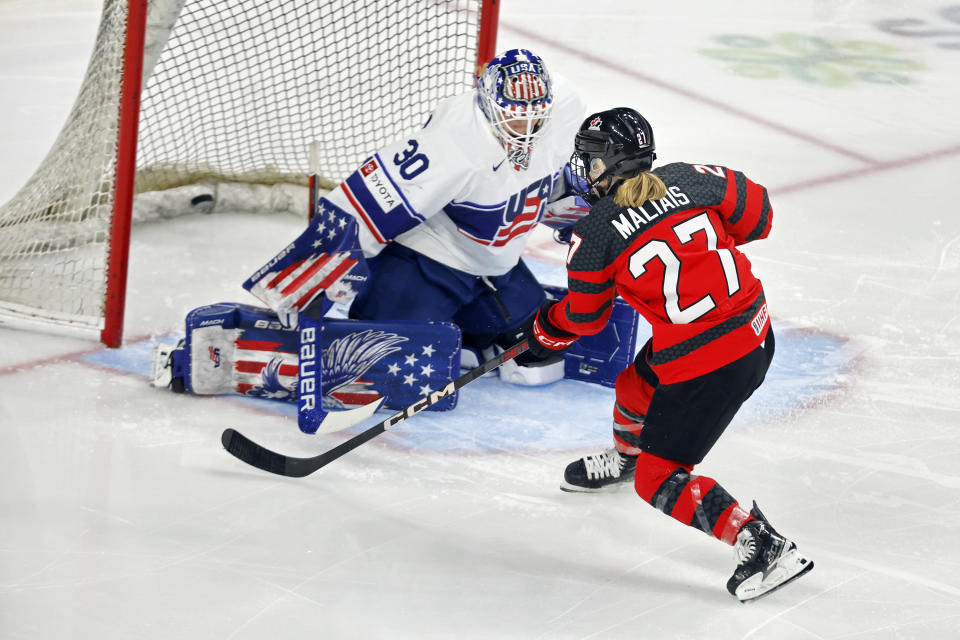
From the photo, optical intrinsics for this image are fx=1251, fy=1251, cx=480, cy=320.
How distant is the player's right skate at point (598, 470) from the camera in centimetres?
271

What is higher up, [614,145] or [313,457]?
[614,145]

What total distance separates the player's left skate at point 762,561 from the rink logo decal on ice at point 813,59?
354cm

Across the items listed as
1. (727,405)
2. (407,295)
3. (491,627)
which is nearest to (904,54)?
(407,295)

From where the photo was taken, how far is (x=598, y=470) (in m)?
2.71

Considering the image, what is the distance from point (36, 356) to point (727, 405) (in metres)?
1.79

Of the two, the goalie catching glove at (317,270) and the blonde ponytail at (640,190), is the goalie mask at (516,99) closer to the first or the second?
the goalie catching glove at (317,270)

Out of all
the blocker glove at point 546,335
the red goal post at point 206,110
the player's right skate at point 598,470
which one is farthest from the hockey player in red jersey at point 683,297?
the red goal post at point 206,110

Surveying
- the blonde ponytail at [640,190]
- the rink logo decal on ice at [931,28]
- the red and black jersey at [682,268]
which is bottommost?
the red and black jersey at [682,268]

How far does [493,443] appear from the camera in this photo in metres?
2.91

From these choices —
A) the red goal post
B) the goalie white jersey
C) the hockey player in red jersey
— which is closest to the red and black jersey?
the hockey player in red jersey

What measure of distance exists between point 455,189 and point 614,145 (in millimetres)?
693

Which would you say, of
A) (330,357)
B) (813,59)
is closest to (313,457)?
(330,357)

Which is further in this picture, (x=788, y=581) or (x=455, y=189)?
(x=455, y=189)

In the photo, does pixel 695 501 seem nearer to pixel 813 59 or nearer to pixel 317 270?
pixel 317 270
